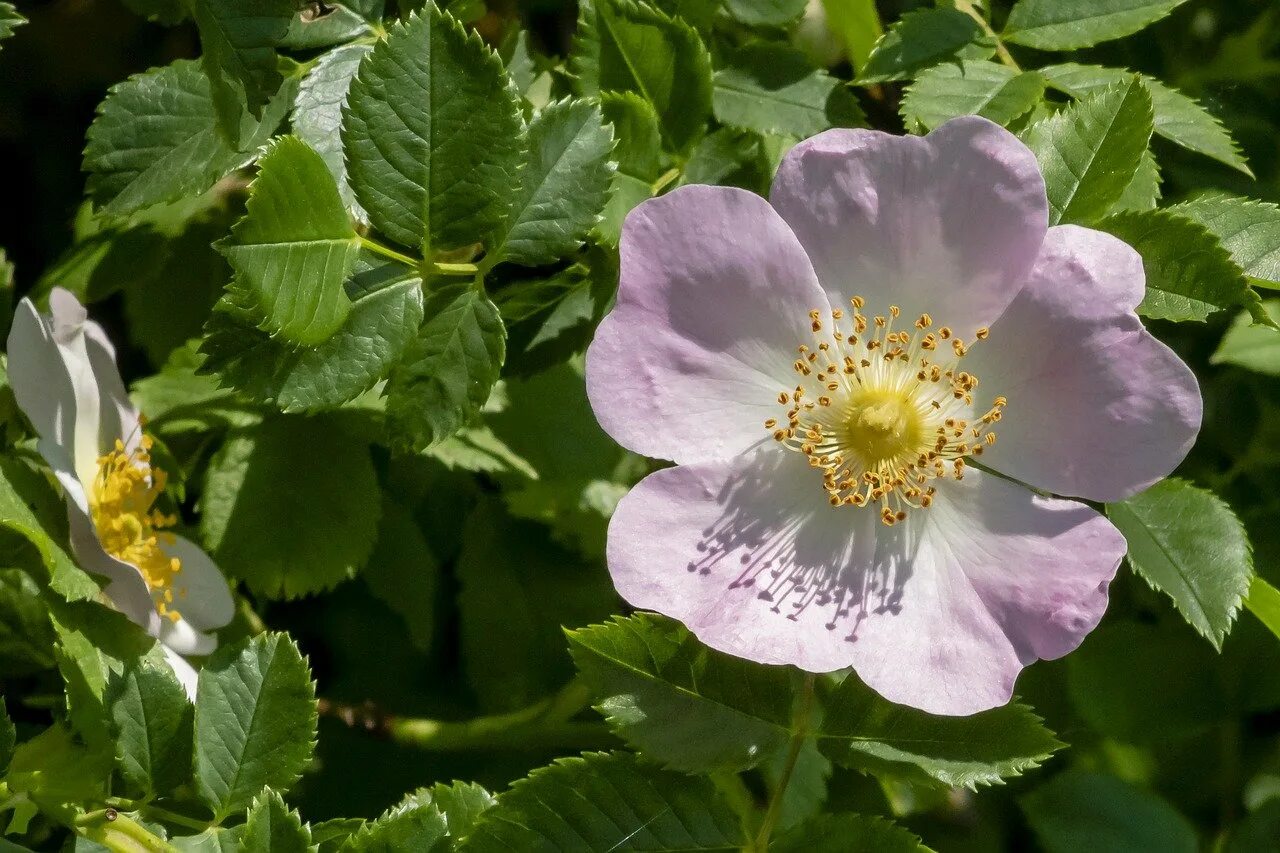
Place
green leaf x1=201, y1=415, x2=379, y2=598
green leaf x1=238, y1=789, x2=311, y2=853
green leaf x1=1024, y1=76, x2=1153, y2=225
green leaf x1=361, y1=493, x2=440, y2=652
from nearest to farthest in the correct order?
green leaf x1=238, y1=789, x2=311, y2=853
green leaf x1=1024, y1=76, x2=1153, y2=225
green leaf x1=201, y1=415, x2=379, y2=598
green leaf x1=361, y1=493, x2=440, y2=652

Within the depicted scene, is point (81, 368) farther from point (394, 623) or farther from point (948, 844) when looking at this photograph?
point (948, 844)

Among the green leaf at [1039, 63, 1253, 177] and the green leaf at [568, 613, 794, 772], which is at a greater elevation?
the green leaf at [1039, 63, 1253, 177]

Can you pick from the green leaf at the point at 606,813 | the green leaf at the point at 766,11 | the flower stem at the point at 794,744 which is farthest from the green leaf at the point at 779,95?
the green leaf at the point at 606,813

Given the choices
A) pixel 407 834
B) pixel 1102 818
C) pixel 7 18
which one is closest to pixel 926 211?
pixel 407 834

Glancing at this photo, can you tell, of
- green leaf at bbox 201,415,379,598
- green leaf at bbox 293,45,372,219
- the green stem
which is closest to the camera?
green leaf at bbox 293,45,372,219

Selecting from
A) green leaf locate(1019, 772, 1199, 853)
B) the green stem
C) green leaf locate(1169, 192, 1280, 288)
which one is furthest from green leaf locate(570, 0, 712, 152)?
green leaf locate(1019, 772, 1199, 853)

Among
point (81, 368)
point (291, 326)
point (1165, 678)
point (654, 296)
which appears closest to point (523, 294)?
point (654, 296)

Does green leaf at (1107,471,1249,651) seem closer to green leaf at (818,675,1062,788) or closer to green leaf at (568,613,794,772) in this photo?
green leaf at (818,675,1062,788)
